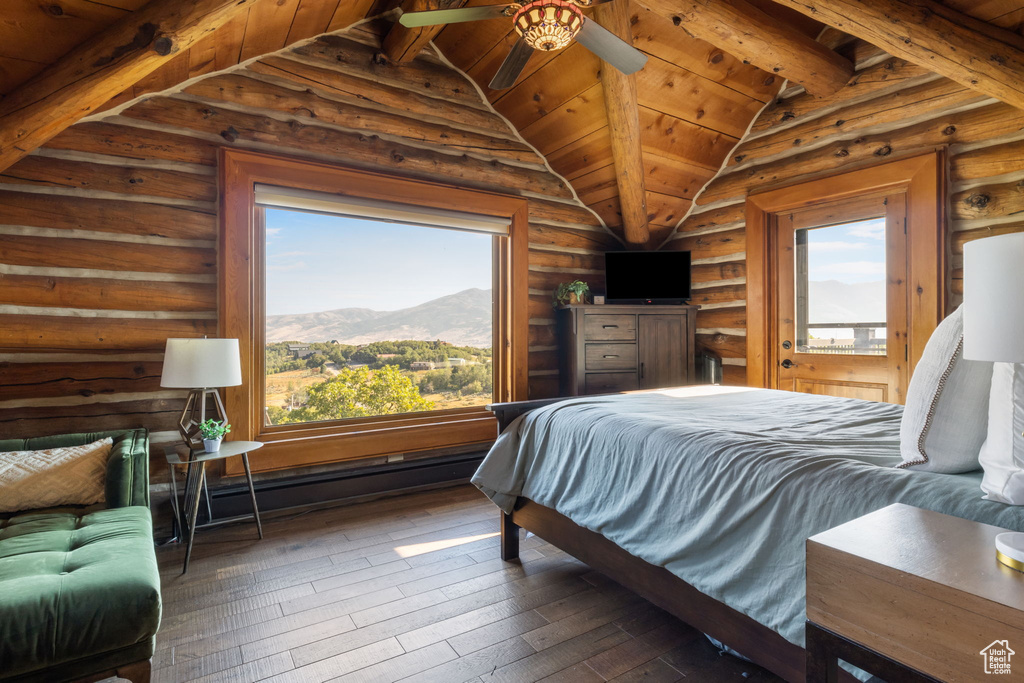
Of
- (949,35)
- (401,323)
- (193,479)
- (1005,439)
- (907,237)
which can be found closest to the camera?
(1005,439)

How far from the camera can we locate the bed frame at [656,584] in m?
1.41

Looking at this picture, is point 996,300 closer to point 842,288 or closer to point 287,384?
point 842,288

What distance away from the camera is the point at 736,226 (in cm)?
437

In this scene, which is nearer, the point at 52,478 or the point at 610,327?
the point at 52,478

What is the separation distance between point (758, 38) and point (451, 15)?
205cm

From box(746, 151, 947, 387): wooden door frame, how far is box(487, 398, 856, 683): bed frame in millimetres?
2333

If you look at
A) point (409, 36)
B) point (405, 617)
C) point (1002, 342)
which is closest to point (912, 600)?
point (1002, 342)

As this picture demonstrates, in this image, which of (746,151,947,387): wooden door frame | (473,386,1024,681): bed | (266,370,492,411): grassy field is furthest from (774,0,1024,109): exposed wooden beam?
(266,370,492,411): grassy field

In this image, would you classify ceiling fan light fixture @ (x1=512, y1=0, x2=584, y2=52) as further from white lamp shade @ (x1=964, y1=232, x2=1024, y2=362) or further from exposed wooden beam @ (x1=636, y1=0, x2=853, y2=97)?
white lamp shade @ (x1=964, y1=232, x2=1024, y2=362)

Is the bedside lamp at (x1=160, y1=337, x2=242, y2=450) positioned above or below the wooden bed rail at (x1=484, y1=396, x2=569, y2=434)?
above

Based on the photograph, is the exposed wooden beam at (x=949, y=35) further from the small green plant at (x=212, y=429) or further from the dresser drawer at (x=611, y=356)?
the small green plant at (x=212, y=429)

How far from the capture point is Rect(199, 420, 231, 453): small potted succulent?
2756mm

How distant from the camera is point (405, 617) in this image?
211 cm

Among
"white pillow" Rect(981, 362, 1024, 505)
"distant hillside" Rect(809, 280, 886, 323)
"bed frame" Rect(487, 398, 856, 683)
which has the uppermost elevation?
"distant hillside" Rect(809, 280, 886, 323)
